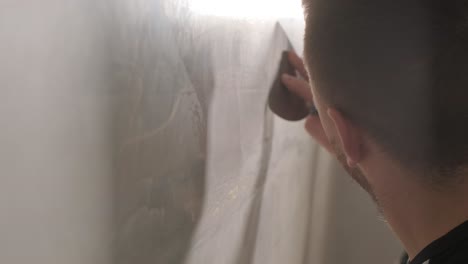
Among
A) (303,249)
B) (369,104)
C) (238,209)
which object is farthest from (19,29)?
(303,249)

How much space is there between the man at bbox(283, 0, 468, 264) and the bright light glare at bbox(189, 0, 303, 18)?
0.12 metres

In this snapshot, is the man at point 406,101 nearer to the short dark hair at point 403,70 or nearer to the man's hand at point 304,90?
the short dark hair at point 403,70

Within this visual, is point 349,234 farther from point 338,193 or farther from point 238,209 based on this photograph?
point 238,209

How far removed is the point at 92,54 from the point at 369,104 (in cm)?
27

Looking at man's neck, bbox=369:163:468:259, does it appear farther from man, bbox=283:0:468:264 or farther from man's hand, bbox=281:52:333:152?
man's hand, bbox=281:52:333:152

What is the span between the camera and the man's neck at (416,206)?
478mm

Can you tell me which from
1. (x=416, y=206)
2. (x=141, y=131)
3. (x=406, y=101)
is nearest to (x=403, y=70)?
(x=406, y=101)

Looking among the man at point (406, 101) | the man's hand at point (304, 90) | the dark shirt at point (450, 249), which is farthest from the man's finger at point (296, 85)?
the dark shirt at point (450, 249)

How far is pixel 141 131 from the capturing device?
484 mm

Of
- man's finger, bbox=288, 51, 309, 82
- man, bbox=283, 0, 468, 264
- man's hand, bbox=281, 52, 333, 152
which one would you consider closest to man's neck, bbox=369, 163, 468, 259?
man, bbox=283, 0, 468, 264

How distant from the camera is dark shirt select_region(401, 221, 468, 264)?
0.44 metres

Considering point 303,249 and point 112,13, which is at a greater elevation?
point 112,13

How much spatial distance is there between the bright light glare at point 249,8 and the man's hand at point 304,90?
7cm

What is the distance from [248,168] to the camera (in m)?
0.74
